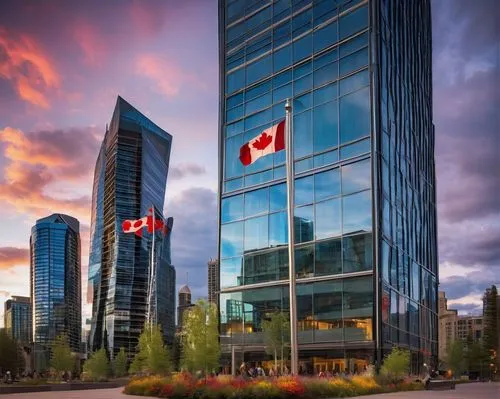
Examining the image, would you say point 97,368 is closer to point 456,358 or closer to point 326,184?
point 326,184

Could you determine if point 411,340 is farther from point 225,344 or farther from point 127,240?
point 127,240

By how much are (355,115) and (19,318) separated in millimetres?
83760

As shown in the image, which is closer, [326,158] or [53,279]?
[326,158]

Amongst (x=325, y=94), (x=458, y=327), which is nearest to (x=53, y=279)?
(x=458, y=327)

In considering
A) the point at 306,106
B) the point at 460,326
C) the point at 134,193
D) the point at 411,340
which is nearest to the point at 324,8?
the point at 306,106

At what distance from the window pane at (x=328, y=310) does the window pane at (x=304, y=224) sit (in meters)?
2.77

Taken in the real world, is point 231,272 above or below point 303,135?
below

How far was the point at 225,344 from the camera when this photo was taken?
39.4m

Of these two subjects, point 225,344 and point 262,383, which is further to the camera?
point 225,344

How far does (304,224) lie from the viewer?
1430 inches

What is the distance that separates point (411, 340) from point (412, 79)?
61.2ft

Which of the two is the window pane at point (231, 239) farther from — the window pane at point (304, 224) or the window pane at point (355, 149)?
the window pane at point (355, 149)

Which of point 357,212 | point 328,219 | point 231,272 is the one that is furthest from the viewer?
point 231,272

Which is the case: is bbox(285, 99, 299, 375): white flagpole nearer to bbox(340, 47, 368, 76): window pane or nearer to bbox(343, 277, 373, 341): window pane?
bbox(343, 277, 373, 341): window pane
